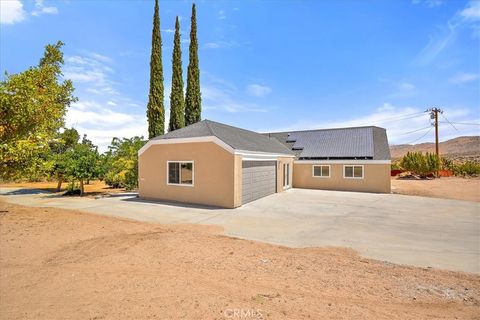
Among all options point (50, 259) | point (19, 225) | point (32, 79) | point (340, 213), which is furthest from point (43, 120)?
point (340, 213)

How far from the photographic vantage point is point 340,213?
38.5 ft

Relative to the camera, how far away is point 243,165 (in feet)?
44.3

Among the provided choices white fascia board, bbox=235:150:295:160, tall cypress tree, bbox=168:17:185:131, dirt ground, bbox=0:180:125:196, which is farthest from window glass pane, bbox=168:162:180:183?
tall cypress tree, bbox=168:17:185:131

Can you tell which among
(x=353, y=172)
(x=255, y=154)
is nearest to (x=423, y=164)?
(x=353, y=172)

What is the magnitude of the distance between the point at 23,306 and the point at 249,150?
35.9ft

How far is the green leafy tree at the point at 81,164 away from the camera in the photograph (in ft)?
54.4

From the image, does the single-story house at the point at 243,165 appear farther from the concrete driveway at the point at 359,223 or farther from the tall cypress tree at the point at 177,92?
the tall cypress tree at the point at 177,92

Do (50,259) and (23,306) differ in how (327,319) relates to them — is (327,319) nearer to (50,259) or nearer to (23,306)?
(23,306)

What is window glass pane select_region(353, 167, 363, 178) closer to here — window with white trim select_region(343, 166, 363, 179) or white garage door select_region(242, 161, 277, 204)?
window with white trim select_region(343, 166, 363, 179)

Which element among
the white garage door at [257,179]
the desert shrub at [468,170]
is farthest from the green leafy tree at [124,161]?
the desert shrub at [468,170]

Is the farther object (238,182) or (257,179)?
(257,179)

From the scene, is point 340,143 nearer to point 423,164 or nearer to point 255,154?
point 255,154

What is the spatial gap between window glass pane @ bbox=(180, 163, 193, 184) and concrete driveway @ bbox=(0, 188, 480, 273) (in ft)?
5.24

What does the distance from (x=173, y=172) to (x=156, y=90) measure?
1064 cm
